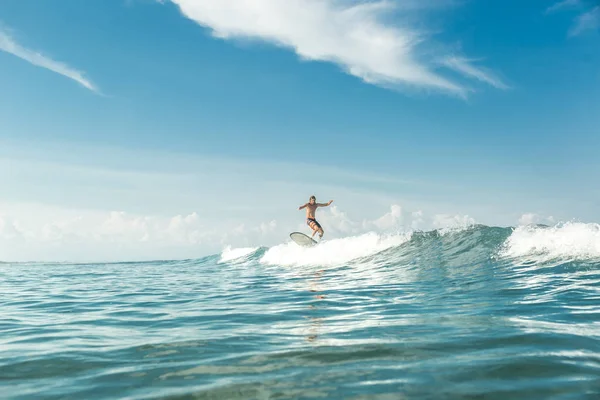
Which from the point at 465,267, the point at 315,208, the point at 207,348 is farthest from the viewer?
the point at 315,208

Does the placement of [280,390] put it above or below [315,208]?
below

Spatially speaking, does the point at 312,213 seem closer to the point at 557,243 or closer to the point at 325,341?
the point at 557,243

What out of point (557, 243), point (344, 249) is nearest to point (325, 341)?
point (557, 243)

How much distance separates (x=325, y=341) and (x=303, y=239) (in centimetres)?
1868

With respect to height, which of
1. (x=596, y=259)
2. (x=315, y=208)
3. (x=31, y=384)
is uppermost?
(x=315, y=208)

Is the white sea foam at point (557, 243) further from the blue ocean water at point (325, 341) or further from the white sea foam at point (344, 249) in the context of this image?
the white sea foam at point (344, 249)

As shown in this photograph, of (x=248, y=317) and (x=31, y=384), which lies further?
(x=248, y=317)

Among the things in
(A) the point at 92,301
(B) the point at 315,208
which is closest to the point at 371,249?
(B) the point at 315,208

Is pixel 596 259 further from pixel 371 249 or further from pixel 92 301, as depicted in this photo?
pixel 92 301

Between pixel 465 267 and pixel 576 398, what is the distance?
11.1m

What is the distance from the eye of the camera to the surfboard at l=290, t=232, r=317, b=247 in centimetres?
2373

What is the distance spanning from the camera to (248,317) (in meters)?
7.53

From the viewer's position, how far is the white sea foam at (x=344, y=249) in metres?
21.6

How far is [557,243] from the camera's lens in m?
14.5
